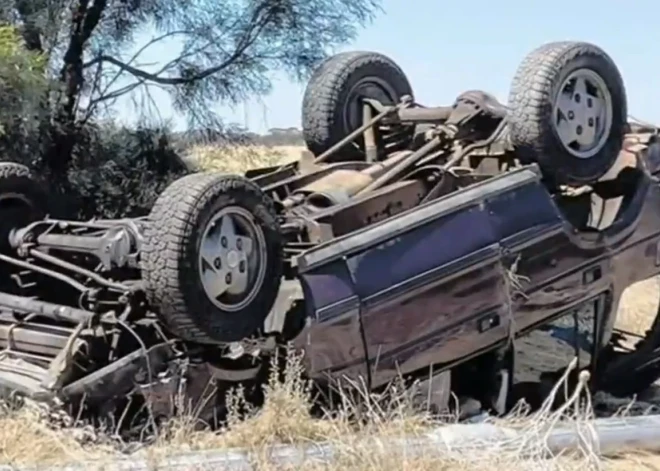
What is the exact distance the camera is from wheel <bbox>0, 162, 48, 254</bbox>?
642cm

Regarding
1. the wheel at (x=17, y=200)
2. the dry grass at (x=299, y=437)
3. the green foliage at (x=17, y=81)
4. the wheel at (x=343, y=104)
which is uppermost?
the green foliage at (x=17, y=81)

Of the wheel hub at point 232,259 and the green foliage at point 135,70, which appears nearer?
the wheel hub at point 232,259

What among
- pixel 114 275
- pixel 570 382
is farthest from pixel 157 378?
pixel 570 382

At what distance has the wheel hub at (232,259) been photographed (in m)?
5.08

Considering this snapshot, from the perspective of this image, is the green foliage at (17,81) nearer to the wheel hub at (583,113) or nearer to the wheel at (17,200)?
the wheel at (17,200)

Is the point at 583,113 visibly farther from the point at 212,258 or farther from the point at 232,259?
the point at 212,258

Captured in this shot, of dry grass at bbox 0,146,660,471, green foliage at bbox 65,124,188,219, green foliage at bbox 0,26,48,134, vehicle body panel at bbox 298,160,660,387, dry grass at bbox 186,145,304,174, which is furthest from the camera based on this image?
dry grass at bbox 186,145,304,174

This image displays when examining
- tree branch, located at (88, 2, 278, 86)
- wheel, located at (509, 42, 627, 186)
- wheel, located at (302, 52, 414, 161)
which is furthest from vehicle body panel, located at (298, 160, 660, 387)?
tree branch, located at (88, 2, 278, 86)

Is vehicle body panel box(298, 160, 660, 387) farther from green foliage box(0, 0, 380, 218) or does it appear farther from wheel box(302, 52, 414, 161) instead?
green foliage box(0, 0, 380, 218)

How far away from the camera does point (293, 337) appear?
17.7 feet

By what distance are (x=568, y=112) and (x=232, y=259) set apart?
2363mm

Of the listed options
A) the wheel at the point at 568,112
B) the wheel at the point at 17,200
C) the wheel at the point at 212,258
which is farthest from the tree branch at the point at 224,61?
the wheel at the point at 212,258

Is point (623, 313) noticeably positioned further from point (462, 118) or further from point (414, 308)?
point (414, 308)

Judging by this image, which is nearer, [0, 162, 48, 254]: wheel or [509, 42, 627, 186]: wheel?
[509, 42, 627, 186]: wheel
